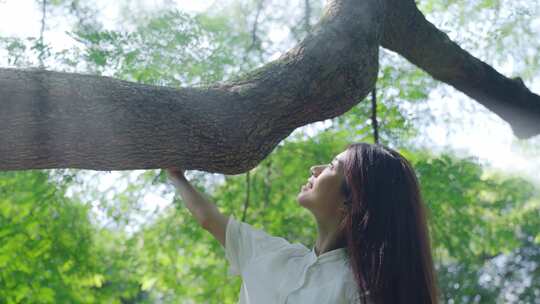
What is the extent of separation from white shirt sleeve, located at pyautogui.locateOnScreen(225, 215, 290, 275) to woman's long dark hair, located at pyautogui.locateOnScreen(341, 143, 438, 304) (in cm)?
33

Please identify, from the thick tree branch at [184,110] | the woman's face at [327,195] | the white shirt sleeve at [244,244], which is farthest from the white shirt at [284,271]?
the thick tree branch at [184,110]

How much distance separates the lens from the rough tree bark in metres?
2.30

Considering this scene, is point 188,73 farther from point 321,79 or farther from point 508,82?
point 321,79

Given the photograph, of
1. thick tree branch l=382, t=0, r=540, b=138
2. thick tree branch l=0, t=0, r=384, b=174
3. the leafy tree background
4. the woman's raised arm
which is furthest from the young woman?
the leafy tree background

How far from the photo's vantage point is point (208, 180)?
294 inches

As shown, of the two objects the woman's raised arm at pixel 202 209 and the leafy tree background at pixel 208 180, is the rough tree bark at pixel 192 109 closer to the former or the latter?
the woman's raised arm at pixel 202 209

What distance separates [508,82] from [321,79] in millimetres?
2772

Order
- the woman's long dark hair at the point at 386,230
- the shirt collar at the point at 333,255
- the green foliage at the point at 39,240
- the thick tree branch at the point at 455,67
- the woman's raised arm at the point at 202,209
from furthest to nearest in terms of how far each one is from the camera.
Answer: the green foliage at the point at 39,240, the thick tree branch at the point at 455,67, the woman's raised arm at the point at 202,209, the shirt collar at the point at 333,255, the woman's long dark hair at the point at 386,230

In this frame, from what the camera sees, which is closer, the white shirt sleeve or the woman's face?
the woman's face

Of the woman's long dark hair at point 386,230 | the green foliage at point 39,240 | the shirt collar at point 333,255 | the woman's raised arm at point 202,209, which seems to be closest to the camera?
the woman's long dark hair at point 386,230

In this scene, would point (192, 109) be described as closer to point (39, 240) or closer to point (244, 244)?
point (244, 244)

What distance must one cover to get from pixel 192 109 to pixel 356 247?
83cm

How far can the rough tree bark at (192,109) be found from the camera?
2.30 metres

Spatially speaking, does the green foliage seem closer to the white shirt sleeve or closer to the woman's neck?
the white shirt sleeve
